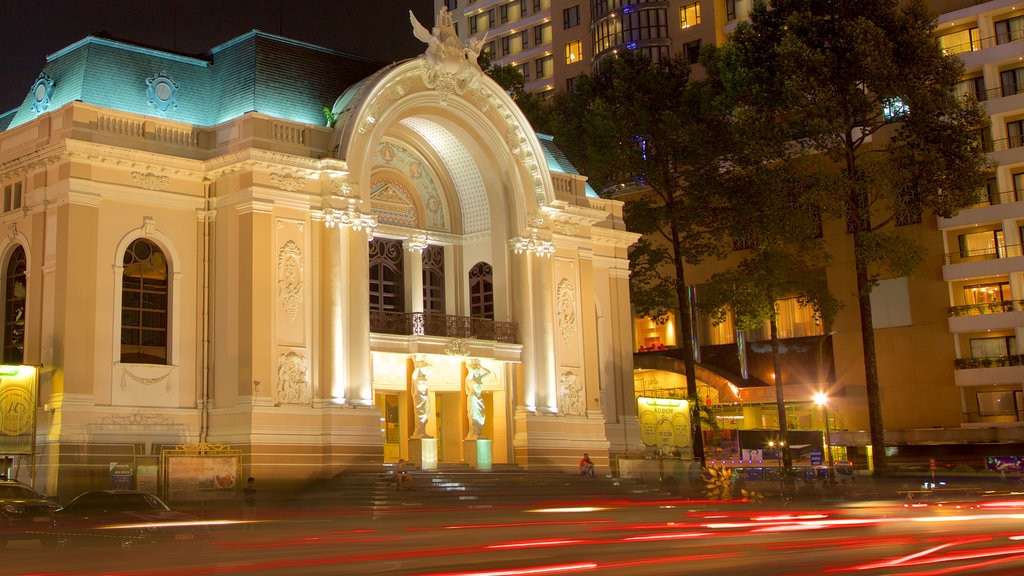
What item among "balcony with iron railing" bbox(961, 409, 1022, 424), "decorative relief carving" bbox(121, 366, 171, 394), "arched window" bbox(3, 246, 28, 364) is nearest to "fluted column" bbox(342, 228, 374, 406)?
"decorative relief carving" bbox(121, 366, 171, 394)

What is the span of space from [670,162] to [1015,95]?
19538 mm

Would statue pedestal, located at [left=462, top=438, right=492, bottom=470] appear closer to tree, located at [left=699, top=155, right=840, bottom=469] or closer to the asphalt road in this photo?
the asphalt road

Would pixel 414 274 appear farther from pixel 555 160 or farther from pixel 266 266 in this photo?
pixel 555 160

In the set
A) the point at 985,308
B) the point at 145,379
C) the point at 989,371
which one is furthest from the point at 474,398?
the point at 985,308

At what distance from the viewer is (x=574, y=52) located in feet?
294

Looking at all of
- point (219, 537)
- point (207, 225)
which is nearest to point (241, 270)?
point (207, 225)

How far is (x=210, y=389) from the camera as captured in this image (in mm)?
30812

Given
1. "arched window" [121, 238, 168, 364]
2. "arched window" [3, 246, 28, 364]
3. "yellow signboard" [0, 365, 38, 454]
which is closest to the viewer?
"yellow signboard" [0, 365, 38, 454]

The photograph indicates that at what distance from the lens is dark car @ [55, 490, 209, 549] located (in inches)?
641

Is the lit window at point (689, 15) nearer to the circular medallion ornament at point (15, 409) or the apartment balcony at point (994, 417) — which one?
the apartment balcony at point (994, 417)

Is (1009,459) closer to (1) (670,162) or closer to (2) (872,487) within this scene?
(2) (872,487)

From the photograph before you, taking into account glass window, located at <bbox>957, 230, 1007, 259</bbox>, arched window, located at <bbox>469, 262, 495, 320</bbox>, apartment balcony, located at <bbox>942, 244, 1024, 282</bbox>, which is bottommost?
arched window, located at <bbox>469, 262, 495, 320</bbox>

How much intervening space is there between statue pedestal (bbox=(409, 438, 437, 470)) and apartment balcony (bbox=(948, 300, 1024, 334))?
107 feet

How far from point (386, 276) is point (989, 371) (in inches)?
1270
